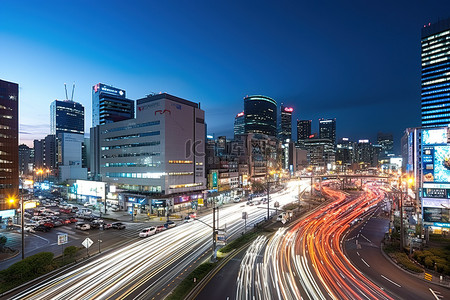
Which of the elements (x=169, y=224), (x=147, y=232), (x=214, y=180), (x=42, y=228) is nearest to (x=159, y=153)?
(x=214, y=180)

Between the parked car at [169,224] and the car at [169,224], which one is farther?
the parked car at [169,224]

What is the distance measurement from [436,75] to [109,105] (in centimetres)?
20595

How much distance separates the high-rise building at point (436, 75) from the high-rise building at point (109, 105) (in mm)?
193142

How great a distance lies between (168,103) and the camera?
7169 cm

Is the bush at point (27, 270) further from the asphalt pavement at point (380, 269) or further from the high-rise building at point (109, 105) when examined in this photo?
the high-rise building at point (109, 105)

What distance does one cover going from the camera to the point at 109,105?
15188 centimetres

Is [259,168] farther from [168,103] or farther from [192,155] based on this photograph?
[168,103]

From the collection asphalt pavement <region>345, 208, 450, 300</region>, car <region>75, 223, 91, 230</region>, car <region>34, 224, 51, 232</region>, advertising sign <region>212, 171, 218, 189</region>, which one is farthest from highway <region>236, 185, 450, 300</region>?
car <region>34, 224, 51, 232</region>

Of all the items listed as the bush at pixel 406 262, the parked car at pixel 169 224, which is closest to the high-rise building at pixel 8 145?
the parked car at pixel 169 224

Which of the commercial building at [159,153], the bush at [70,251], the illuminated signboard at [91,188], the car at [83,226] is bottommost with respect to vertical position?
the car at [83,226]

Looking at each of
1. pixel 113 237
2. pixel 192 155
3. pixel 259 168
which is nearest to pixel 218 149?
pixel 259 168

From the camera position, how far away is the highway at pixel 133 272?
78.2ft

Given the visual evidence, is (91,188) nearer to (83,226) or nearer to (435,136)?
(83,226)

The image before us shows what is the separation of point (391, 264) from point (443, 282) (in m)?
5.81
